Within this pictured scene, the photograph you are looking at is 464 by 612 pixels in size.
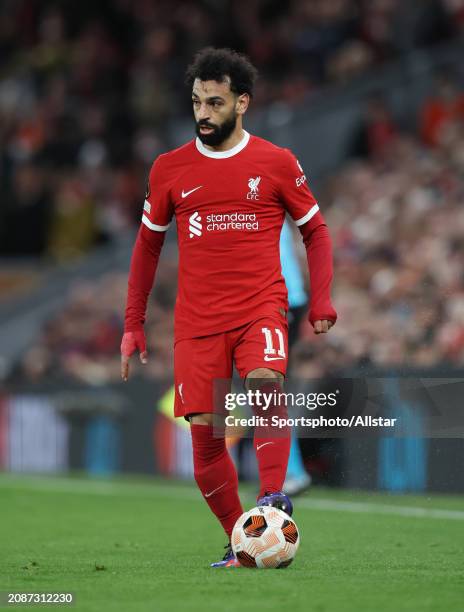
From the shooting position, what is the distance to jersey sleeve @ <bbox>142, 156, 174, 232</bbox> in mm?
7258

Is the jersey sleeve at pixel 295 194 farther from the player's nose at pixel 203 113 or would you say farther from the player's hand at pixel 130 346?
the player's hand at pixel 130 346

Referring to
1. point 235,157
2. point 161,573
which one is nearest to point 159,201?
point 235,157

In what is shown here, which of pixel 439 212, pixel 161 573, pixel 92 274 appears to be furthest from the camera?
pixel 92 274

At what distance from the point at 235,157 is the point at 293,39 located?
41.9 feet

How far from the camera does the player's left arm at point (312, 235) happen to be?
709 cm

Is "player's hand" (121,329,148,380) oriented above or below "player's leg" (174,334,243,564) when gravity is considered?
above

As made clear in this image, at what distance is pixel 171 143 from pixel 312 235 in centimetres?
1357

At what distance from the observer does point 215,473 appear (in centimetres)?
718

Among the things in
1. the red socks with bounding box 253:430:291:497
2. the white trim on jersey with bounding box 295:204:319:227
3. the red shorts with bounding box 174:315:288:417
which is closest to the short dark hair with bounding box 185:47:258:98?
the white trim on jersey with bounding box 295:204:319:227

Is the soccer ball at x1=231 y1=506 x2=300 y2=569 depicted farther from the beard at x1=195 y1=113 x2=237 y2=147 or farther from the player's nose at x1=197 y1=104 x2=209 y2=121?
the player's nose at x1=197 y1=104 x2=209 y2=121

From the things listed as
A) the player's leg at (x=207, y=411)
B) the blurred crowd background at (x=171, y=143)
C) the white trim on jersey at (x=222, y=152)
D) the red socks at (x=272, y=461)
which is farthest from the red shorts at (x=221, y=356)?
the blurred crowd background at (x=171, y=143)

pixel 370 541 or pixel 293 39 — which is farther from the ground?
pixel 293 39

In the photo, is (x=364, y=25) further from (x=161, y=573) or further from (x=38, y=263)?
(x=161, y=573)

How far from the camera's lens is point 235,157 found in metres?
7.17
